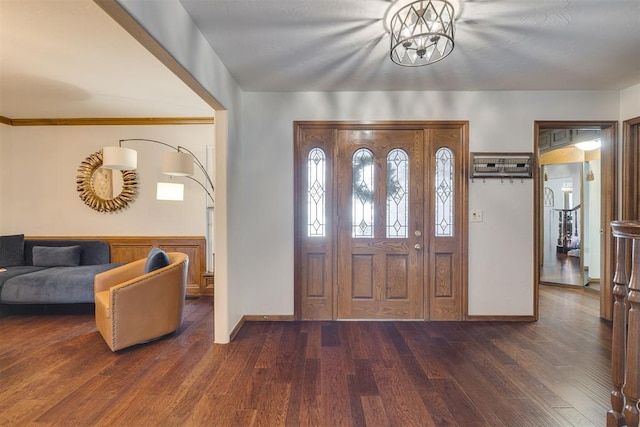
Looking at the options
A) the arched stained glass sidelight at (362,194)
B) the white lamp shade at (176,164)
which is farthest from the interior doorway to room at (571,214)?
the white lamp shade at (176,164)

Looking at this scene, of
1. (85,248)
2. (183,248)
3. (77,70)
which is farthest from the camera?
(183,248)

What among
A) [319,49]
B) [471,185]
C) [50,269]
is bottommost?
[50,269]

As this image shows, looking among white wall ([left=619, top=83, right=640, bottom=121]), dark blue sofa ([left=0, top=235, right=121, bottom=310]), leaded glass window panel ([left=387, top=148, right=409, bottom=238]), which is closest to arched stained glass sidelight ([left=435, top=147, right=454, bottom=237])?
leaded glass window panel ([left=387, top=148, right=409, bottom=238])

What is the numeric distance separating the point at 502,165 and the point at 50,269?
18.2 feet

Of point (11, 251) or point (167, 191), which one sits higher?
point (167, 191)

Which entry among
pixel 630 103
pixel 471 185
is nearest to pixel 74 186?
pixel 471 185

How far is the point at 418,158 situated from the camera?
10.5 ft

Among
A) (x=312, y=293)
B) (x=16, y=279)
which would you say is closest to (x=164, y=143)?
(x=16, y=279)

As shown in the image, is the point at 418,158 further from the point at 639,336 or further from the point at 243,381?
the point at 243,381

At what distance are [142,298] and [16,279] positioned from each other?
202cm

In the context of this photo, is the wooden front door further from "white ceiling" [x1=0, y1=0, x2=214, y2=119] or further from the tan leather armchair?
"white ceiling" [x1=0, y1=0, x2=214, y2=119]

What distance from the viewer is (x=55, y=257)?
379 centimetres

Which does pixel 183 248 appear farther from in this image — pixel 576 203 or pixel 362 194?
pixel 576 203

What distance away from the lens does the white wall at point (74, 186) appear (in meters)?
4.20
